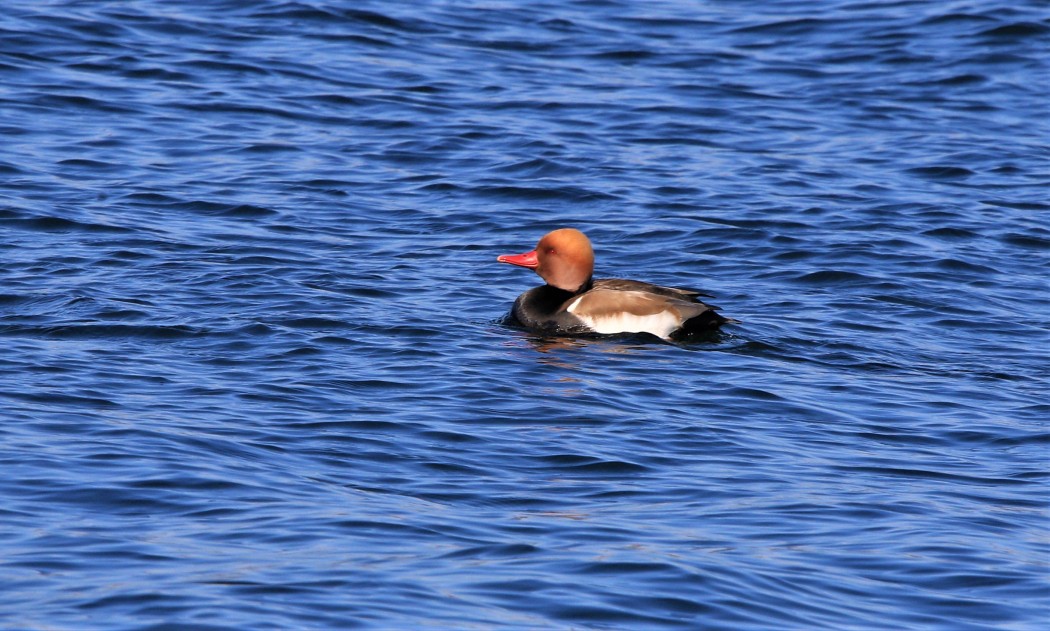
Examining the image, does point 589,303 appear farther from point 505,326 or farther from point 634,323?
point 505,326

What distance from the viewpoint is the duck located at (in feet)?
36.3

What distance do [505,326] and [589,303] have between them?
61 centimetres

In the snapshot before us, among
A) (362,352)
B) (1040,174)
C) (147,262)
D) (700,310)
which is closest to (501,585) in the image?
(362,352)

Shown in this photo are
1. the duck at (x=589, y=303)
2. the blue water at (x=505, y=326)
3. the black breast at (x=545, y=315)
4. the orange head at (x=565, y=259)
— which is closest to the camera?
the blue water at (x=505, y=326)

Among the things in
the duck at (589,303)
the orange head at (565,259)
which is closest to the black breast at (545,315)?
the duck at (589,303)

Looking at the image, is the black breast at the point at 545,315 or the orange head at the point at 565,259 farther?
the orange head at the point at 565,259

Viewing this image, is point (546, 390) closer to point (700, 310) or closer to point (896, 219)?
point (700, 310)

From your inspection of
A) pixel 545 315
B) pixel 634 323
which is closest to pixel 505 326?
pixel 545 315

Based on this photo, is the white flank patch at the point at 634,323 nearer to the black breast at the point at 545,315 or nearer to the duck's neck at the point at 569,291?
the black breast at the point at 545,315

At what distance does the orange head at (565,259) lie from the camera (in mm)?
11562

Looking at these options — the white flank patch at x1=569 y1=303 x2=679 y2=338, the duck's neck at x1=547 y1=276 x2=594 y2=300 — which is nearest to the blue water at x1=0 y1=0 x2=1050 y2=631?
the white flank patch at x1=569 y1=303 x2=679 y2=338

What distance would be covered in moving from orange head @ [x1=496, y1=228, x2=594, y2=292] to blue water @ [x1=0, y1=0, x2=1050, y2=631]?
1.72ft

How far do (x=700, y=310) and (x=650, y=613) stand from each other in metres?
5.04

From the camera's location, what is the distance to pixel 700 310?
11.0 m
